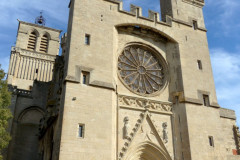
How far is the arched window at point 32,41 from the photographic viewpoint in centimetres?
2884

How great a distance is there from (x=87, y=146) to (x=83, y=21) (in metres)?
6.22

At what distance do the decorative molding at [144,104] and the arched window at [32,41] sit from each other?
18.9 meters

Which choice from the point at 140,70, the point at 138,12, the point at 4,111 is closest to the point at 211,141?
the point at 140,70

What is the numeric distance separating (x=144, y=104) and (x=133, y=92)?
0.83 m

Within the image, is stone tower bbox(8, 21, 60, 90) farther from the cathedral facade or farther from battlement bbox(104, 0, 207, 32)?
battlement bbox(104, 0, 207, 32)

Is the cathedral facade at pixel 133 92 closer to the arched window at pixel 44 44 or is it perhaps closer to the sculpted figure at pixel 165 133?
the sculpted figure at pixel 165 133

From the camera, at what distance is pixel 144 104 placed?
1353cm

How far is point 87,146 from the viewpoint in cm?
1059

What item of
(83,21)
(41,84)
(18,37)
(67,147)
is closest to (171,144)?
(67,147)

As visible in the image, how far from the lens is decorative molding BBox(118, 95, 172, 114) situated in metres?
13.0

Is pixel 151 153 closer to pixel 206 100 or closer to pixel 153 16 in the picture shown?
pixel 206 100

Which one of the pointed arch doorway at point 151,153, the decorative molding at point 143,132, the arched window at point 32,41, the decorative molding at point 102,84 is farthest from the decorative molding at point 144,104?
the arched window at point 32,41

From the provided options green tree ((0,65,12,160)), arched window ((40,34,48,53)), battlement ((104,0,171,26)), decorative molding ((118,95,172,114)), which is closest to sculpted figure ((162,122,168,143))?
decorative molding ((118,95,172,114))

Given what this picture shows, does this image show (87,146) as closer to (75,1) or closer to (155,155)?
(155,155)
